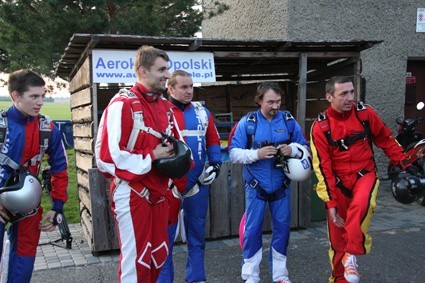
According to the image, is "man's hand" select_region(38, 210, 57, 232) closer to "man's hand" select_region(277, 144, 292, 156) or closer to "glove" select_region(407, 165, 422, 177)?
"man's hand" select_region(277, 144, 292, 156)

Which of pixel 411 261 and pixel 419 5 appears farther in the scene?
pixel 419 5

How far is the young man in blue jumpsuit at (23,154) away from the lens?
3.21m

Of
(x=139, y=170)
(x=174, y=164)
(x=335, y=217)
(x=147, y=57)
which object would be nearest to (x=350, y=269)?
(x=335, y=217)

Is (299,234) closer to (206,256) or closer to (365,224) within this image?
(206,256)

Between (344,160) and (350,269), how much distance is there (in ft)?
→ 3.20

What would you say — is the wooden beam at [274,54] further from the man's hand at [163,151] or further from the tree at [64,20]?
the tree at [64,20]

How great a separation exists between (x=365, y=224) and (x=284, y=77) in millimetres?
5894

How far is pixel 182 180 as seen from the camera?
3.78 m

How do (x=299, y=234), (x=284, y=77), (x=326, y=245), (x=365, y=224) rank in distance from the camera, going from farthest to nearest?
(x=284, y=77)
(x=299, y=234)
(x=326, y=245)
(x=365, y=224)

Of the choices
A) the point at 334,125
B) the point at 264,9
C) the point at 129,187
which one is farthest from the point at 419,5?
the point at 129,187

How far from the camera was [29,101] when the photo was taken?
3.21m

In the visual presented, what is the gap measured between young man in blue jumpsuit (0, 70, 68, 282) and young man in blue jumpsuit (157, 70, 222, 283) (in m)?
1.25

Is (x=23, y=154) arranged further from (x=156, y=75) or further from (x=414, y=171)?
(x=414, y=171)

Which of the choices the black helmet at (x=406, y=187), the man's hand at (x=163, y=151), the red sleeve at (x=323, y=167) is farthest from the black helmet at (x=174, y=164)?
the black helmet at (x=406, y=187)
